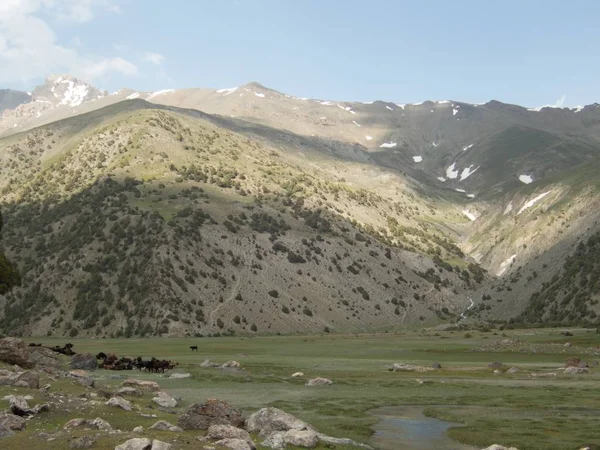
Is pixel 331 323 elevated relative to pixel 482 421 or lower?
lower

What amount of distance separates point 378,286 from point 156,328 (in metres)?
61.5

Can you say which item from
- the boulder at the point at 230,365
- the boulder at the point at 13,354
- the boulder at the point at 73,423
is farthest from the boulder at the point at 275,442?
the boulder at the point at 230,365

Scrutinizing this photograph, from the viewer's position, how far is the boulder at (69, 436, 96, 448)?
19625mm

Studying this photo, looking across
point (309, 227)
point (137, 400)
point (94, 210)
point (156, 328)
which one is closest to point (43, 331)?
point (156, 328)

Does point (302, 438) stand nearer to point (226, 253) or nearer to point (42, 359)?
point (42, 359)

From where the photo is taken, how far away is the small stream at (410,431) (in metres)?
24.8

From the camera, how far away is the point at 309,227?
164500 millimetres

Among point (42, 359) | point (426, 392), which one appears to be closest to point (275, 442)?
point (426, 392)

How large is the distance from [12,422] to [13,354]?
72.9ft

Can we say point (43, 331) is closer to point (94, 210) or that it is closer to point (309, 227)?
point (94, 210)

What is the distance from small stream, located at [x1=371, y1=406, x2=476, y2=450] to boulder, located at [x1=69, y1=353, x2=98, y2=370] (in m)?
29.3

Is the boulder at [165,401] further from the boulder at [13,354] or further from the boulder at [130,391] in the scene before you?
the boulder at [13,354]

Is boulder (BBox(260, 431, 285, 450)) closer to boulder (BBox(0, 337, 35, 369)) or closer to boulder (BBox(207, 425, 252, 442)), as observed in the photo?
boulder (BBox(207, 425, 252, 442))

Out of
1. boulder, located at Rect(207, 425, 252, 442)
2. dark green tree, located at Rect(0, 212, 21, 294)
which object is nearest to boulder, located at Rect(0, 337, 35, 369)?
boulder, located at Rect(207, 425, 252, 442)
